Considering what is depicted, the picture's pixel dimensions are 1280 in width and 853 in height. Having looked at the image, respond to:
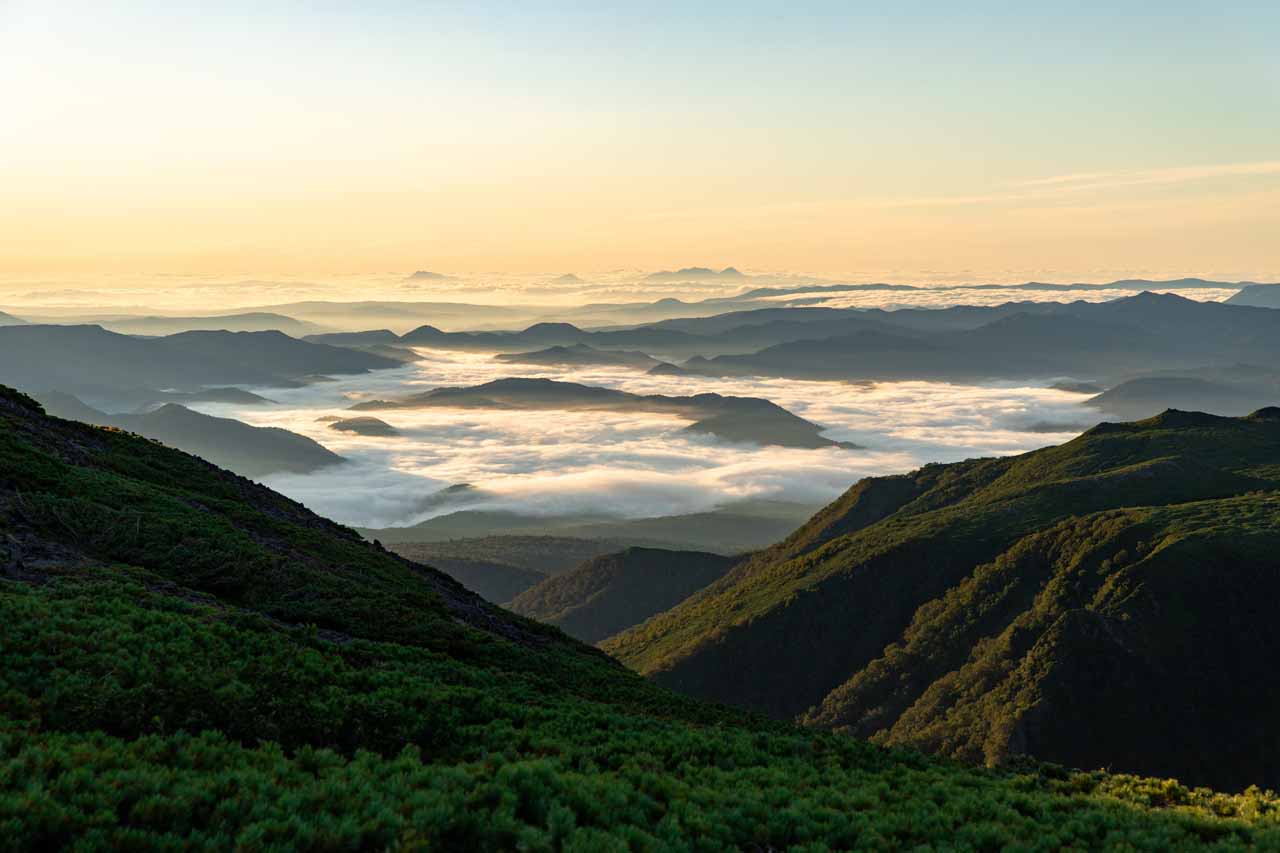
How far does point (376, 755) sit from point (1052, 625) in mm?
90992

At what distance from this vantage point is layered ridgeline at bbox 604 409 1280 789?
8144 centimetres

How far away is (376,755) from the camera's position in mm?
19188

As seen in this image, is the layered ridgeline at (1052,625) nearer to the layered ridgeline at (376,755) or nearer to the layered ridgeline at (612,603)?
the layered ridgeline at (612,603)

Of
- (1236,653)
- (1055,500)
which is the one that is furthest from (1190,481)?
(1236,653)

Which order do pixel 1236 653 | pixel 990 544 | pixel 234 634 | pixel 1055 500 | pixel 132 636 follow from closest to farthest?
pixel 132 636, pixel 234 634, pixel 1236 653, pixel 990 544, pixel 1055 500

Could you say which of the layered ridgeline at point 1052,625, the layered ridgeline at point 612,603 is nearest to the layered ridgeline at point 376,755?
the layered ridgeline at point 1052,625

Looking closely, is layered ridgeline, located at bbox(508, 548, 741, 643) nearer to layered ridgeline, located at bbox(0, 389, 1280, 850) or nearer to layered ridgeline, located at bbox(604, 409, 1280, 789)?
layered ridgeline, located at bbox(604, 409, 1280, 789)

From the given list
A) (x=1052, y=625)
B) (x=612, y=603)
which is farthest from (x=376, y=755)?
(x=612, y=603)

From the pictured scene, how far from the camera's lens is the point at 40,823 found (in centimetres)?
1293

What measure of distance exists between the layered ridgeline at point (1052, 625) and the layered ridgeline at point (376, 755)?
60884 mm

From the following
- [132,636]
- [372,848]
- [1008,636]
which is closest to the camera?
[372,848]

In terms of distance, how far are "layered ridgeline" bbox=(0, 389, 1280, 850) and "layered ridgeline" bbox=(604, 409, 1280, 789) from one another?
200 ft

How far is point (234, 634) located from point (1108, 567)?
95329 millimetres

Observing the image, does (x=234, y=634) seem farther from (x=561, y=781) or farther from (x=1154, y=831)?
(x=1154, y=831)
